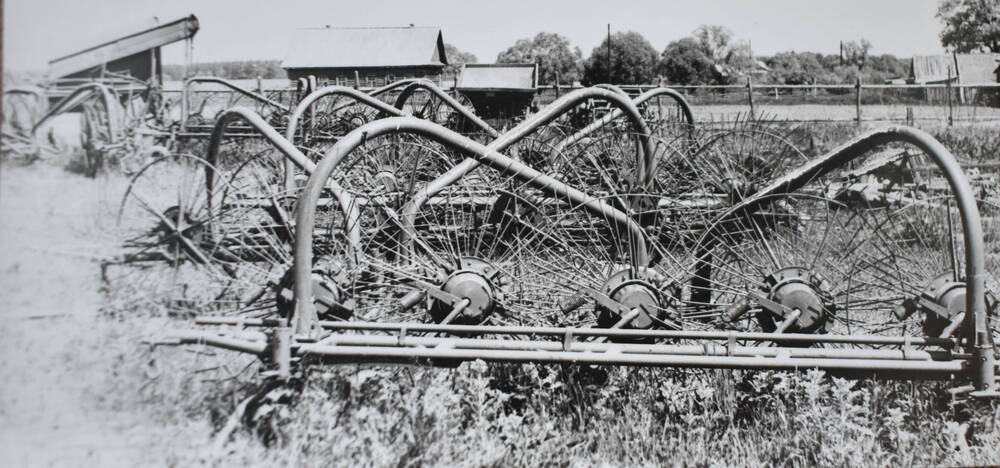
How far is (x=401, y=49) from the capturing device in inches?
142

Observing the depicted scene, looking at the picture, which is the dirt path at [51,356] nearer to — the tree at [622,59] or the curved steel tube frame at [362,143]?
the curved steel tube frame at [362,143]

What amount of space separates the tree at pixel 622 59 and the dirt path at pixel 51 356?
271 cm

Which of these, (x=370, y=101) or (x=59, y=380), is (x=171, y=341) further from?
(x=370, y=101)

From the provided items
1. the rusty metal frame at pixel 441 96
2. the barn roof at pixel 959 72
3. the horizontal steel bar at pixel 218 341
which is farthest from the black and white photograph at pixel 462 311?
the barn roof at pixel 959 72

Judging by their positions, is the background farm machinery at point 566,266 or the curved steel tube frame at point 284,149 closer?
the background farm machinery at point 566,266

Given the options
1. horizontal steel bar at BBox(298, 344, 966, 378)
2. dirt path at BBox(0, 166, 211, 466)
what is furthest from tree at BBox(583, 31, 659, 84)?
dirt path at BBox(0, 166, 211, 466)

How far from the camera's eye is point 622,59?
3986 mm

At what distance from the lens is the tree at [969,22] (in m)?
3.28

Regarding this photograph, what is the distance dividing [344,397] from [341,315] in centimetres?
42

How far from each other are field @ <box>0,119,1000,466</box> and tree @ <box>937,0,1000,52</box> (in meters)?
1.78

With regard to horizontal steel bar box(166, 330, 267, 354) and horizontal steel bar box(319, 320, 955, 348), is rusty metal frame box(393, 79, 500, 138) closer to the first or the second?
horizontal steel bar box(319, 320, 955, 348)

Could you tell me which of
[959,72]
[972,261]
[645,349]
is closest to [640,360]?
[645,349]

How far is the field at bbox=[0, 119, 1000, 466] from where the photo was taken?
239cm

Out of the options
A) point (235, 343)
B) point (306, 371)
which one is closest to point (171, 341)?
point (235, 343)
